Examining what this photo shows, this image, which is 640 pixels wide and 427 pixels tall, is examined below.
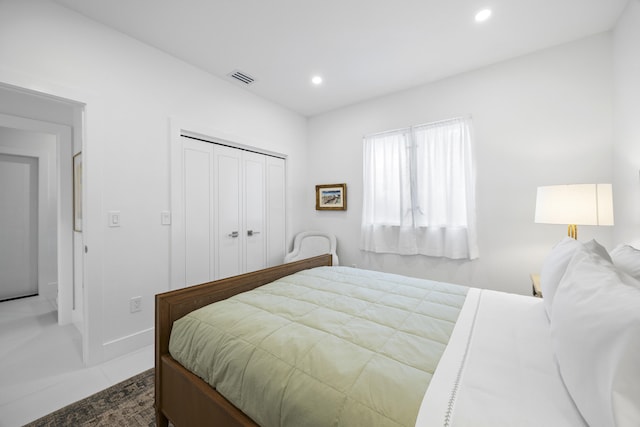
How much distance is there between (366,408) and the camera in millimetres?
718

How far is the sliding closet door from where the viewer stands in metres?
2.93

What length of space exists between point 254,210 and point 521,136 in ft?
10.2

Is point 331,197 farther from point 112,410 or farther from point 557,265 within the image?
point 112,410

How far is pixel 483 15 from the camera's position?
197cm

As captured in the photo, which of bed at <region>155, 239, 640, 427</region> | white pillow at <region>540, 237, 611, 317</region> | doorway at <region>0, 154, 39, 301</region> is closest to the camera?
bed at <region>155, 239, 640, 427</region>

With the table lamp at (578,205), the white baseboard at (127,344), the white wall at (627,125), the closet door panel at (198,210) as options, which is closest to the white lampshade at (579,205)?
the table lamp at (578,205)

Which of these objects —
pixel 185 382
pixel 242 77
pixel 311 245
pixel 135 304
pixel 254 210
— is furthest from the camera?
pixel 311 245

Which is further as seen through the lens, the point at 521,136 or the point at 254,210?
the point at 254,210

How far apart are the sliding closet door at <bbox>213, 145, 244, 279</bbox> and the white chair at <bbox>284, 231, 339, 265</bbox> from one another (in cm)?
83

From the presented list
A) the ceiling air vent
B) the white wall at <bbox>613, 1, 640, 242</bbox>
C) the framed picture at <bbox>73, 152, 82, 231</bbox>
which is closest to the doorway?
the framed picture at <bbox>73, 152, 82, 231</bbox>

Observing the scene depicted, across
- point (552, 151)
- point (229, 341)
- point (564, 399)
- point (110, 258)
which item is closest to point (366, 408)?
point (564, 399)

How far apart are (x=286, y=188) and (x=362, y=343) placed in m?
2.99

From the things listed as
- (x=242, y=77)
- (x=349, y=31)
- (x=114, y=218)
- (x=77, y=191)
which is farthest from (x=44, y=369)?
(x=349, y=31)

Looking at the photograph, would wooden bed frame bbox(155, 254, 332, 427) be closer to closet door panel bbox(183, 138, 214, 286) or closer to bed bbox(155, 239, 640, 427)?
bed bbox(155, 239, 640, 427)
